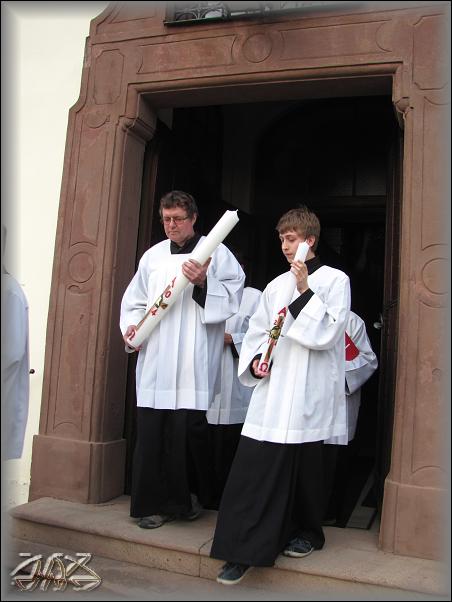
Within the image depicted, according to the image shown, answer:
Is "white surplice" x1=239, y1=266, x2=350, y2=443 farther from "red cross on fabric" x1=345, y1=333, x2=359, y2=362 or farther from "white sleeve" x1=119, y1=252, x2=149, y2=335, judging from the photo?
"white sleeve" x1=119, y1=252, x2=149, y2=335

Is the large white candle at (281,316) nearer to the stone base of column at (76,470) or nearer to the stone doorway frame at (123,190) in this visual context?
the stone doorway frame at (123,190)

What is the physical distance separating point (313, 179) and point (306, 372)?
381 cm

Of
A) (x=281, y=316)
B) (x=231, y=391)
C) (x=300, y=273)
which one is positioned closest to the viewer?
(x=300, y=273)

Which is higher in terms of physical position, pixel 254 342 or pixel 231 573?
pixel 254 342

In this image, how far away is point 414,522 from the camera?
347 cm

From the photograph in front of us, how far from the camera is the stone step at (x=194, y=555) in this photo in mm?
3199

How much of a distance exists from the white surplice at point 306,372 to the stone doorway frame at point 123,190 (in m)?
0.49

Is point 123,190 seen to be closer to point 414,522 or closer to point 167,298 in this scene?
point 167,298

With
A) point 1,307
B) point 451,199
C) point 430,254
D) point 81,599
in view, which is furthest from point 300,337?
point 81,599

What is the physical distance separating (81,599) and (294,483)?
1193mm

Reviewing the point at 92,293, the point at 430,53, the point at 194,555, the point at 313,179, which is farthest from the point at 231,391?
the point at 313,179

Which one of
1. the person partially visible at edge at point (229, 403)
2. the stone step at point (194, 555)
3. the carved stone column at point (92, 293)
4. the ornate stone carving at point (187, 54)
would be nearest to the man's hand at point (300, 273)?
the person partially visible at edge at point (229, 403)

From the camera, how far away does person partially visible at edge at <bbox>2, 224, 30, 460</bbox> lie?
2934 millimetres

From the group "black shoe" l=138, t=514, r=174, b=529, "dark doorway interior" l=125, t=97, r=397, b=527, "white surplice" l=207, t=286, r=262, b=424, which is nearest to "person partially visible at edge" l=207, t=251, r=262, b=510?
"white surplice" l=207, t=286, r=262, b=424
